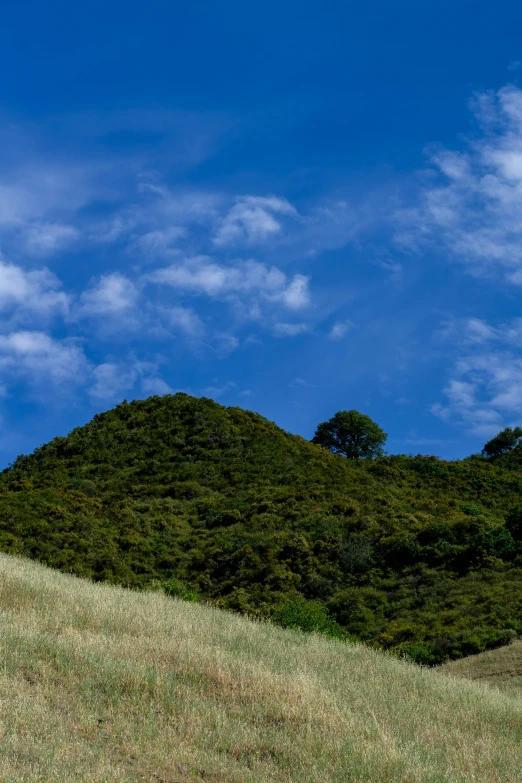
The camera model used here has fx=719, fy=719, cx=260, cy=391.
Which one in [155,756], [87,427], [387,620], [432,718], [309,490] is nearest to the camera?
[155,756]

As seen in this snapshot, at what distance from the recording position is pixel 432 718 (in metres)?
10.2

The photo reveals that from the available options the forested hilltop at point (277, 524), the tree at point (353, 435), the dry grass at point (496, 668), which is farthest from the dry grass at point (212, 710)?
the tree at point (353, 435)

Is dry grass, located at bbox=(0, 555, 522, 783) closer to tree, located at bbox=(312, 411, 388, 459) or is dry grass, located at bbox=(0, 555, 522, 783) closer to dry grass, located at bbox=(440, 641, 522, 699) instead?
dry grass, located at bbox=(440, 641, 522, 699)

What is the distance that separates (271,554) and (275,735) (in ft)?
94.5

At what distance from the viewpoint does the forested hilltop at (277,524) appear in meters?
28.0

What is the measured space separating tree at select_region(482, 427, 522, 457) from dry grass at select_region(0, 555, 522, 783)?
61682 mm

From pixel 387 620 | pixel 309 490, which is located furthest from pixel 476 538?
pixel 309 490

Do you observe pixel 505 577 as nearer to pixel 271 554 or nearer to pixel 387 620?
pixel 387 620

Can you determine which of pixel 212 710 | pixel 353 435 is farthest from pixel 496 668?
pixel 353 435

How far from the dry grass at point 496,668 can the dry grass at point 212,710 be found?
3.61m

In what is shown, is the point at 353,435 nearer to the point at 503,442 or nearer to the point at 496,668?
the point at 503,442

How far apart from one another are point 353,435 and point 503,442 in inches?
586

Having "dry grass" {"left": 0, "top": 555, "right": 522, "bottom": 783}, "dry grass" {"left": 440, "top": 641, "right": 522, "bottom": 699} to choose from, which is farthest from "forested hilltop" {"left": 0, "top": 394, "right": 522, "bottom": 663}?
"dry grass" {"left": 0, "top": 555, "right": 522, "bottom": 783}

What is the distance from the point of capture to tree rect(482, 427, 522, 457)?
235 feet
